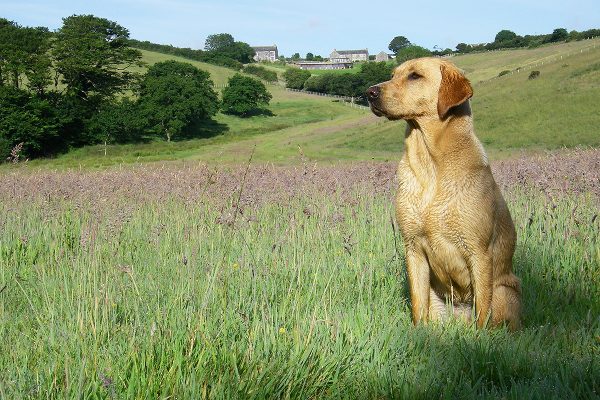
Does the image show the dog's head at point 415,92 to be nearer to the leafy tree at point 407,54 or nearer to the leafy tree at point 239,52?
the leafy tree at point 407,54

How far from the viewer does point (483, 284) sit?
4414 mm

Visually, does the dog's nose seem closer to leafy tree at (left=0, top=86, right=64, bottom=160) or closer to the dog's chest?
the dog's chest

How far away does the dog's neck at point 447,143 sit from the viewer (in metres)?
4.48

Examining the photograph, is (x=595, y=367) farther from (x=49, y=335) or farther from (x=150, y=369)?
(x=49, y=335)

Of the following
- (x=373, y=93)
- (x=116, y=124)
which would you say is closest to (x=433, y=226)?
(x=373, y=93)

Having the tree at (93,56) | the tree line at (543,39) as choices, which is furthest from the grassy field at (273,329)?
the tree line at (543,39)

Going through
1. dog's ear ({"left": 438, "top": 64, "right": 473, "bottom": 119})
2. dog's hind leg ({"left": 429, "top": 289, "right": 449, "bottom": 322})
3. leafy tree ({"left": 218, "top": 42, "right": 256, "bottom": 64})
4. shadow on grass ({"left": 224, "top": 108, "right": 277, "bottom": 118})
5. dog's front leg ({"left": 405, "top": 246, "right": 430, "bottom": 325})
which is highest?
leafy tree ({"left": 218, "top": 42, "right": 256, "bottom": 64})

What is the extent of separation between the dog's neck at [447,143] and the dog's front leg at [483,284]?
2.24ft

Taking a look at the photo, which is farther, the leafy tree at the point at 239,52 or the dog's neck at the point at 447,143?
the leafy tree at the point at 239,52

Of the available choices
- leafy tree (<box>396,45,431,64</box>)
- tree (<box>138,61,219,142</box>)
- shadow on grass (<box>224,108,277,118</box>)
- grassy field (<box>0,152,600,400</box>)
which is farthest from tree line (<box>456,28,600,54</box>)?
grassy field (<box>0,152,600,400</box>)

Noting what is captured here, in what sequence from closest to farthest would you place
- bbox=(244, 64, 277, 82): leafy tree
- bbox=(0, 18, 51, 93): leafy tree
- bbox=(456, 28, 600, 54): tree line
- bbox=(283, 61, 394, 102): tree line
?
bbox=(0, 18, 51, 93): leafy tree, bbox=(456, 28, 600, 54): tree line, bbox=(283, 61, 394, 102): tree line, bbox=(244, 64, 277, 82): leafy tree

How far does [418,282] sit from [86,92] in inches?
2964

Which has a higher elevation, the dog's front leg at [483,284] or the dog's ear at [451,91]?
the dog's ear at [451,91]

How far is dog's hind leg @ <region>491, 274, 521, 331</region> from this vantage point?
4.47 metres
